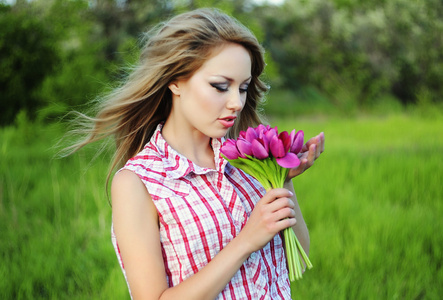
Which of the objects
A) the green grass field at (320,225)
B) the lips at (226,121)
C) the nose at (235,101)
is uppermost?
the nose at (235,101)

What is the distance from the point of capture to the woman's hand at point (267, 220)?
1532 mm

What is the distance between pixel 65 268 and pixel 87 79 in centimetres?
271

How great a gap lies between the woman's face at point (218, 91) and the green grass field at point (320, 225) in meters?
0.95

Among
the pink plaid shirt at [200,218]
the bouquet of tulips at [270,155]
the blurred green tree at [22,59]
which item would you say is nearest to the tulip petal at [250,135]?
the bouquet of tulips at [270,155]

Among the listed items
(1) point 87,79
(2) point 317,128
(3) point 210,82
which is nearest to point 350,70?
(2) point 317,128

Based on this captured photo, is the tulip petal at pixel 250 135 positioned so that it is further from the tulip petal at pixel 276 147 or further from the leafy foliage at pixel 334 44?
the leafy foliage at pixel 334 44

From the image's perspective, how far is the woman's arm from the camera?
1.54m

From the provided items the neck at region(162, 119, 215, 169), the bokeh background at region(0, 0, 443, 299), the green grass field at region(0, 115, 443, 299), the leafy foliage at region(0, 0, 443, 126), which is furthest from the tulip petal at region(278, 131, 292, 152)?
the leafy foliage at region(0, 0, 443, 126)

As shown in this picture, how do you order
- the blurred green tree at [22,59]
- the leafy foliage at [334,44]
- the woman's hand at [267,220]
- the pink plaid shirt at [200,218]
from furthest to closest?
the leafy foliage at [334,44] → the blurred green tree at [22,59] → the pink plaid shirt at [200,218] → the woman's hand at [267,220]

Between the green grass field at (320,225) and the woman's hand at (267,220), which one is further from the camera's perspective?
the green grass field at (320,225)

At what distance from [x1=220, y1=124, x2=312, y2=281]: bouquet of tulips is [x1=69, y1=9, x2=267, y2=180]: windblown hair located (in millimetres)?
351

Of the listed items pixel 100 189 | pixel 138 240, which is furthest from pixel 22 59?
pixel 138 240

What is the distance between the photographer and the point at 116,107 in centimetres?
202

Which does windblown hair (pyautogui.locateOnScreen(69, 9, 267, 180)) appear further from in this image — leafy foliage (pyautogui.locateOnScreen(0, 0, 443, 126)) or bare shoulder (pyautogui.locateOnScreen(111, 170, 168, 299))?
leafy foliage (pyautogui.locateOnScreen(0, 0, 443, 126))
